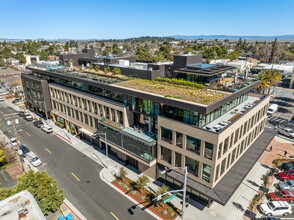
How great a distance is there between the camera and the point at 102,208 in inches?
1174

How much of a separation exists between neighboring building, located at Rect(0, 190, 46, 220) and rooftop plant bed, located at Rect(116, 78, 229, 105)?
71.2 ft

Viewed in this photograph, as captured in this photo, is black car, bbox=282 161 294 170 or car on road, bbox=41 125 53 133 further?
car on road, bbox=41 125 53 133

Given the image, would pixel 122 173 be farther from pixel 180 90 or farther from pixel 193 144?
pixel 180 90

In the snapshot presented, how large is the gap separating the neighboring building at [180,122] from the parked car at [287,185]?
6.00 meters

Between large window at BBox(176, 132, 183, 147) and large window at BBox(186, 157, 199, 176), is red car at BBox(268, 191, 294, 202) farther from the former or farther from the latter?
large window at BBox(176, 132, 183, 147)

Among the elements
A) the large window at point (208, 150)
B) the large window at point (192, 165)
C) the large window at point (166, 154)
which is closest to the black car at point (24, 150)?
the large window at point (166, 154)

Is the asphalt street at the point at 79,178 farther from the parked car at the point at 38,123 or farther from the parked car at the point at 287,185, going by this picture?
the parked car at the point at 287,185

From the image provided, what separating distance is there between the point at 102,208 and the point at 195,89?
2472 centimetres

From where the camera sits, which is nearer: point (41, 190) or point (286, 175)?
point (41, 190)

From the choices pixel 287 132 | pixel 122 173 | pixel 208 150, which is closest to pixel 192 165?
pixel 208 150

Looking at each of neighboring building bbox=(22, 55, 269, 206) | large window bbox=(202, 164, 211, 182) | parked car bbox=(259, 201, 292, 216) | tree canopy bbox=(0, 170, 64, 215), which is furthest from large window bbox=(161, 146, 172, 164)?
tree canopy bbox=(0, 170, 64, 215)

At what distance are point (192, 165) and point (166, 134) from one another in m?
5.95

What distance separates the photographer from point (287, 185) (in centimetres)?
3338

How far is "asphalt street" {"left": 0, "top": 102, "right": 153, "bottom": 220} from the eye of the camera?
29.3m
